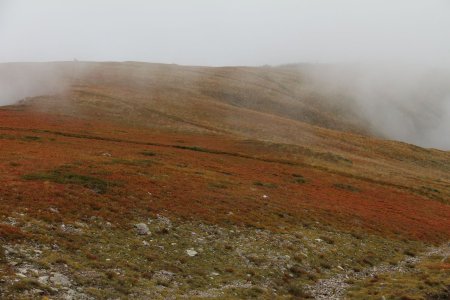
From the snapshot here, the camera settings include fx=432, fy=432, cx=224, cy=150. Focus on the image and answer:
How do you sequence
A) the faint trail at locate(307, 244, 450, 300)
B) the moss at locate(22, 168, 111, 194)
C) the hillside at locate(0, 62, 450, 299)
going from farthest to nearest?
the moss at locate(22, 168, 111, 194), the faint trail at locate(307, 244, 450, 300), the hillside at locate(0, 62, 450, 299)

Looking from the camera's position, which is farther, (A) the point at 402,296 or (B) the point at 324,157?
(B) the point at 324,157

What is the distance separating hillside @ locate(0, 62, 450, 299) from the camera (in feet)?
80.1

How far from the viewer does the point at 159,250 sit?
2902 cm

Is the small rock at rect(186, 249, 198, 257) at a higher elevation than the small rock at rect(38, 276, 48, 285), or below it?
below

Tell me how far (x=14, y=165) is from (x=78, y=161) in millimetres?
7024

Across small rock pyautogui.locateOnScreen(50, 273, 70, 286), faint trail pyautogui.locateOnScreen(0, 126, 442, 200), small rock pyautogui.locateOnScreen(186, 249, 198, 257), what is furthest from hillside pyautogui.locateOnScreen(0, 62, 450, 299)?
faint trail pyautogui.locateOnScreen(0, 126, 442, 200)

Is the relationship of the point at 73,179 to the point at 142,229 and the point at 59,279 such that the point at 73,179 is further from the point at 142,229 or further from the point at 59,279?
the point at 59,279

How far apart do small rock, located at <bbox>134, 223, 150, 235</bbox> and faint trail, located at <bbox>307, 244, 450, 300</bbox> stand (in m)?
11.9

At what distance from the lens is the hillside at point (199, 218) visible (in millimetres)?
24406

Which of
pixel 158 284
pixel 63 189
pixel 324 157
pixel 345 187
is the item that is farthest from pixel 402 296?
pixel 324 157

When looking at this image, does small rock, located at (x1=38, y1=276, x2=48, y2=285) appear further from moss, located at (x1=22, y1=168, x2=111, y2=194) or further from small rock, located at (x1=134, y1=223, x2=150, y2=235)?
moss, located at (x1=22, y1=168, x2=111, y2=194)

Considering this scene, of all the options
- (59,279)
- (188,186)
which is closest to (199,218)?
(188,186)

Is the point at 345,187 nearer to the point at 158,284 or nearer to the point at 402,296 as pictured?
the point at 402,296

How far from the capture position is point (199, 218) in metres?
37.1
